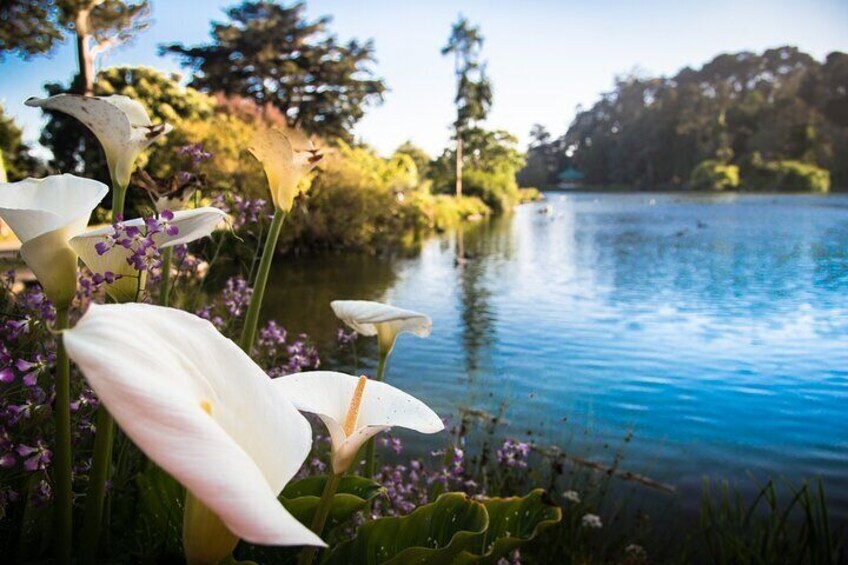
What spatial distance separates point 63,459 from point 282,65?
723 inches

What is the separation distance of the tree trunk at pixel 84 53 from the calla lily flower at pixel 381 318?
9628mm

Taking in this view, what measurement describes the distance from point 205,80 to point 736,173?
14224 millimetres

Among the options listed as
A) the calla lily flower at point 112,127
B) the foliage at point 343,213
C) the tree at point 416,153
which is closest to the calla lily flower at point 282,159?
the calla lily flower at point 112,127

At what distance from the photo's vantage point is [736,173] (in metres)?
8.00

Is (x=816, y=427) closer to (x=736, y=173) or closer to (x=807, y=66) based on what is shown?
(x=807, y=66)

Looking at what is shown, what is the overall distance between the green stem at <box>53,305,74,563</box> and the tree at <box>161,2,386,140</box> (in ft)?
58.3

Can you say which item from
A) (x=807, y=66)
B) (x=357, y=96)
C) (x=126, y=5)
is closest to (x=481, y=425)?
(x=807, y=66)

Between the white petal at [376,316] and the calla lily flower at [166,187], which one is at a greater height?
the calla lily flower at [166,187]

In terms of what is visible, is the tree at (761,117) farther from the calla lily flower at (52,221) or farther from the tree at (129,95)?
the tree at (129,95)

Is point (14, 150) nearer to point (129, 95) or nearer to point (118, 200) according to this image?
point (129, 95)

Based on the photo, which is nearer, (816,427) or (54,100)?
(54,100)

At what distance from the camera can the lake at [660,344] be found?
2723 millimetres

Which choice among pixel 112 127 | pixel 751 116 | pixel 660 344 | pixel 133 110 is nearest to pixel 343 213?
pixel 751 116

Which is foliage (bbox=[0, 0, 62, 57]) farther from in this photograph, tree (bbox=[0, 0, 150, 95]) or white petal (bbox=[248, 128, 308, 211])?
white petal (bbox=[248, 128, 308, 211])
